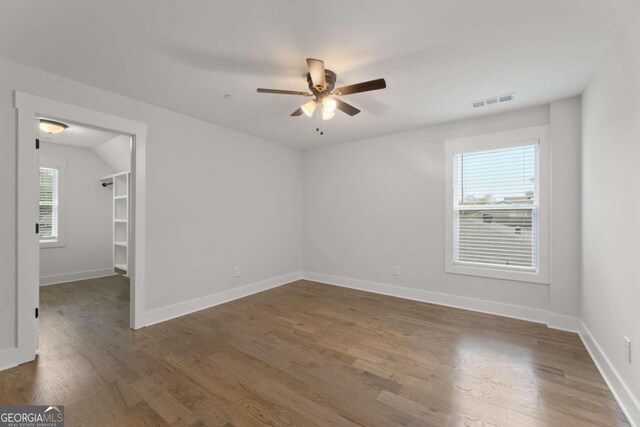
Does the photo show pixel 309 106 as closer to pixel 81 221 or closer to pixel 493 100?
pixel 493 100

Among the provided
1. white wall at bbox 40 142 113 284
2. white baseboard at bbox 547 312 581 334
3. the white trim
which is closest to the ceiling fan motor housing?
the white trim

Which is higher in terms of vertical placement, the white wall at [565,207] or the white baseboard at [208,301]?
the white wall at [565,207]

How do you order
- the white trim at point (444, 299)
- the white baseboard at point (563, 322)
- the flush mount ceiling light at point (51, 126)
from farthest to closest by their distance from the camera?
the flush mount ceiling light at point (51, 126), the white trim at point (444, 299), the white baseboard at point (563, 322)

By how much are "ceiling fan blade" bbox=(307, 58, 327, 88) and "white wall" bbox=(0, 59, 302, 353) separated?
2.16 m

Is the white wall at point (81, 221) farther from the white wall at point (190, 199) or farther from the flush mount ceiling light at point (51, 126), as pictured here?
the white wall at point (190, 199)

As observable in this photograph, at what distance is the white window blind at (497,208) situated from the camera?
339 cm

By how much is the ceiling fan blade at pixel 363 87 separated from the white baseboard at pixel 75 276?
6.02 metres

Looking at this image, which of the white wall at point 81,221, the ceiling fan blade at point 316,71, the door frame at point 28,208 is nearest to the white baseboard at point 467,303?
the ceiling fan blade at point 316,71

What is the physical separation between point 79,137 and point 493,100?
6313mm

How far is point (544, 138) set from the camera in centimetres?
325

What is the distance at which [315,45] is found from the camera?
208 centimetres

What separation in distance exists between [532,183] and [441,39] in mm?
2331

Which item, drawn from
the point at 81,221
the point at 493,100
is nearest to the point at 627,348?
the point at 493,100

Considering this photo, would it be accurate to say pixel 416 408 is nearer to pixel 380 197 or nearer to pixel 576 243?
pixel 576 243
